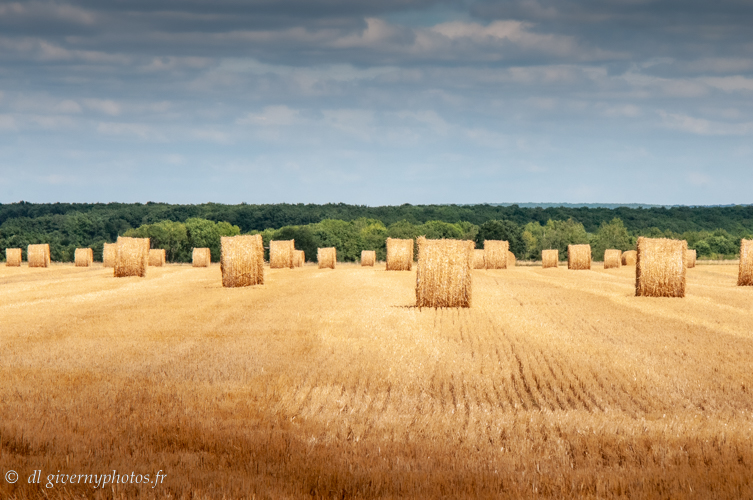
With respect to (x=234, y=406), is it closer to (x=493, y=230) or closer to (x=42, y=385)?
(x=42, y=385)

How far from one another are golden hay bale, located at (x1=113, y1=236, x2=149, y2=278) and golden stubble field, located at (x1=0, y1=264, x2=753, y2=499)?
1547 centimetres

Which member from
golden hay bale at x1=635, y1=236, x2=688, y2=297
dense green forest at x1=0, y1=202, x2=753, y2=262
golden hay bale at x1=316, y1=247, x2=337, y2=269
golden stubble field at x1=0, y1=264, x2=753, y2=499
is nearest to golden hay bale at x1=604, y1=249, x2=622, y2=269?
golden hay bale at x1=316, y1=247, x2=337, y2=269

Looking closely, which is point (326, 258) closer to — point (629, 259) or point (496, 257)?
point (496, 257)

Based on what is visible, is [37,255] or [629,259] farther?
[629,259]

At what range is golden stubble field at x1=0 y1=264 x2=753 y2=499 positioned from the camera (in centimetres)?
557

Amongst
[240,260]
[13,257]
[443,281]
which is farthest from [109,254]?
[443,281]

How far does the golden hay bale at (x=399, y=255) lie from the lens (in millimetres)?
38312

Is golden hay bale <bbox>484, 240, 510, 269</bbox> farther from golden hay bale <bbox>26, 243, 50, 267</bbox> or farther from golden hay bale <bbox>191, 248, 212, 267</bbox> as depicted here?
golden hay bale <bbox>26, 243, 50, 267</bbox>

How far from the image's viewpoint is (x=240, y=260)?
86.1 ft

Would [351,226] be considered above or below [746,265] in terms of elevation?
below

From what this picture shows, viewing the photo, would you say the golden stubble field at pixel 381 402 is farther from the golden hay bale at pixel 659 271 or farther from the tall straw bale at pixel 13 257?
the tall straw bale at pixel 13 257

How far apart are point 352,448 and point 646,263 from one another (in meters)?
18.3

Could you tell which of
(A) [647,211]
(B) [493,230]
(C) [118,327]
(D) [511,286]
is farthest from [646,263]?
(A) [647,211]

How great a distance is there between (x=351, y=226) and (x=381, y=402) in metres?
98.1
